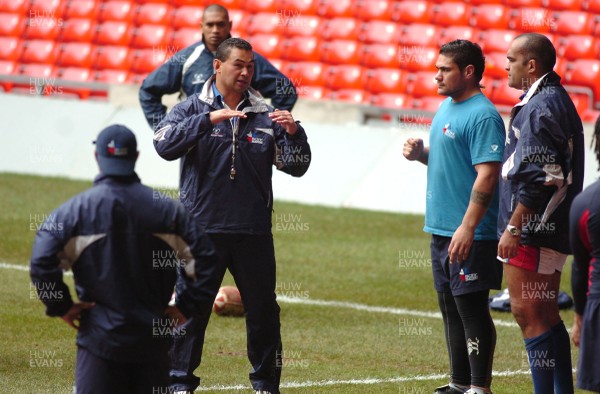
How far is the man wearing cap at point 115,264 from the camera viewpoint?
561cm

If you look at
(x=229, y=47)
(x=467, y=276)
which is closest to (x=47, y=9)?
(x=229, y=47)

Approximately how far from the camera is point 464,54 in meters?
7.77

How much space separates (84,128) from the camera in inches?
757

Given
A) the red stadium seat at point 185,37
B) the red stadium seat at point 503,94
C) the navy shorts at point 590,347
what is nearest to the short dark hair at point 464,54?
the navy shorts at point 590,347

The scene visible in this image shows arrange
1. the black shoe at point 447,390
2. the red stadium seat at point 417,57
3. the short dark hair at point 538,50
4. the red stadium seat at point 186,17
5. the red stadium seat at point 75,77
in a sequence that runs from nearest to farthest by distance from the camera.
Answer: the short dark hair at point 538,50 < the black shoe at point 447,390 < the red stadium seat at point 417,57 < the red stadium seat at point 75,77 < the red stadium seat at point 186,17

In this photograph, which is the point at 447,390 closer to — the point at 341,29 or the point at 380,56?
the point at 380,56

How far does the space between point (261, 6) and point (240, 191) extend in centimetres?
1509

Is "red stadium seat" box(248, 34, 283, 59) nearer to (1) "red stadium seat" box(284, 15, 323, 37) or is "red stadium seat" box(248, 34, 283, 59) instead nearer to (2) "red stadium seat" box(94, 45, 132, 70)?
(1) "red stadium seat" box(284, 15, 323, 37)

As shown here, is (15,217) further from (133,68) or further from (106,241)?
(106,241)

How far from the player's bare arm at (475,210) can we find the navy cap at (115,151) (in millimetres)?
2616

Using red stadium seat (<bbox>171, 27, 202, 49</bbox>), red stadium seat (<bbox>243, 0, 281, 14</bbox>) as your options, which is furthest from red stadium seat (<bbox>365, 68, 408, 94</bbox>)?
red stadium seat (<bbox>171, 27, 202, 49</bbox>)

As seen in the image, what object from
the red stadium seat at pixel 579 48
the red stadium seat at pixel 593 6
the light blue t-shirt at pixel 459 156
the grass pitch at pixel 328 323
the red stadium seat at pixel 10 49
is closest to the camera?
the light blue t-shirt at pixel 459 156

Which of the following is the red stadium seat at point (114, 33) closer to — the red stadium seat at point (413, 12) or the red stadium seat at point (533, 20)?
the red stadium seat at point (413, 12)

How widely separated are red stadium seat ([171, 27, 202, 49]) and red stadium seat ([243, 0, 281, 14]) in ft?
3.44
